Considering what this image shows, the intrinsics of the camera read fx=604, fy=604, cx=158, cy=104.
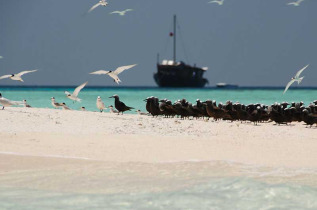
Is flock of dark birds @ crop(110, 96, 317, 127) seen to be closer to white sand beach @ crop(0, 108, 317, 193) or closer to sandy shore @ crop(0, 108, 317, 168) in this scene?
sandy shore @ crop(0, 108, 317, 168)

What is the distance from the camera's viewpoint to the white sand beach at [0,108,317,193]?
33.1ft

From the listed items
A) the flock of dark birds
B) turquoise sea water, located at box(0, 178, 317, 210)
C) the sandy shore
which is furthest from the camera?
the flock of dark birds

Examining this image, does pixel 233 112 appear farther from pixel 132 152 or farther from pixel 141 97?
pixel 141 97

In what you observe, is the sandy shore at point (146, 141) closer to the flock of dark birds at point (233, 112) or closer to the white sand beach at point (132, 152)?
the white sand beach at point (132, 152)

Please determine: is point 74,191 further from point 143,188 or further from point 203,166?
point 203,166

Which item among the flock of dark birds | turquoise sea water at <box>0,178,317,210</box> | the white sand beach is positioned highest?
the flock of dark birds

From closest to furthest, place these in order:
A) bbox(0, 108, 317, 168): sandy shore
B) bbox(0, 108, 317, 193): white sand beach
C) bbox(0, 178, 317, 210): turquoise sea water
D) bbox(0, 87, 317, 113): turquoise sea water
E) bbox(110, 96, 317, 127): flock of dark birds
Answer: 1. bbox(0, 178, 317, 210): turquoise sea water
2. bbox(0, 108, 317, 193): white sand beach
3. bbox(0, 108, 317, 168): sandy shore
4. bbox(110, 96, 317, 127): flock of dark birds
5. bbox(0, 87, 317, 113): turquoise sea water

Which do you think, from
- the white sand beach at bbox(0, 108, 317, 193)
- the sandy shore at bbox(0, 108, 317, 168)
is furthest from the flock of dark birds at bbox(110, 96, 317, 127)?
the white sand beach at bbox(0, 108, 317, 193)

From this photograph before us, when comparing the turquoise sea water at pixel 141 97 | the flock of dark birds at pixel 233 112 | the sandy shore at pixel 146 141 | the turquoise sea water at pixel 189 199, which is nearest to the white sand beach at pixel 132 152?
the sandy shore at pixel 146 141

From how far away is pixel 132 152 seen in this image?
42.4 feet

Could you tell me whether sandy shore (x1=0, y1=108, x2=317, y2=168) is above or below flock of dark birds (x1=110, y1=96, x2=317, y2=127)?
below

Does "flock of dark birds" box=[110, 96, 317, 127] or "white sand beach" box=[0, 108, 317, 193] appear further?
"flock of dark birds" box=[110, 96, 317, 127]

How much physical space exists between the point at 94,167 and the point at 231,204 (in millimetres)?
3405

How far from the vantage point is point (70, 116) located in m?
19.1
